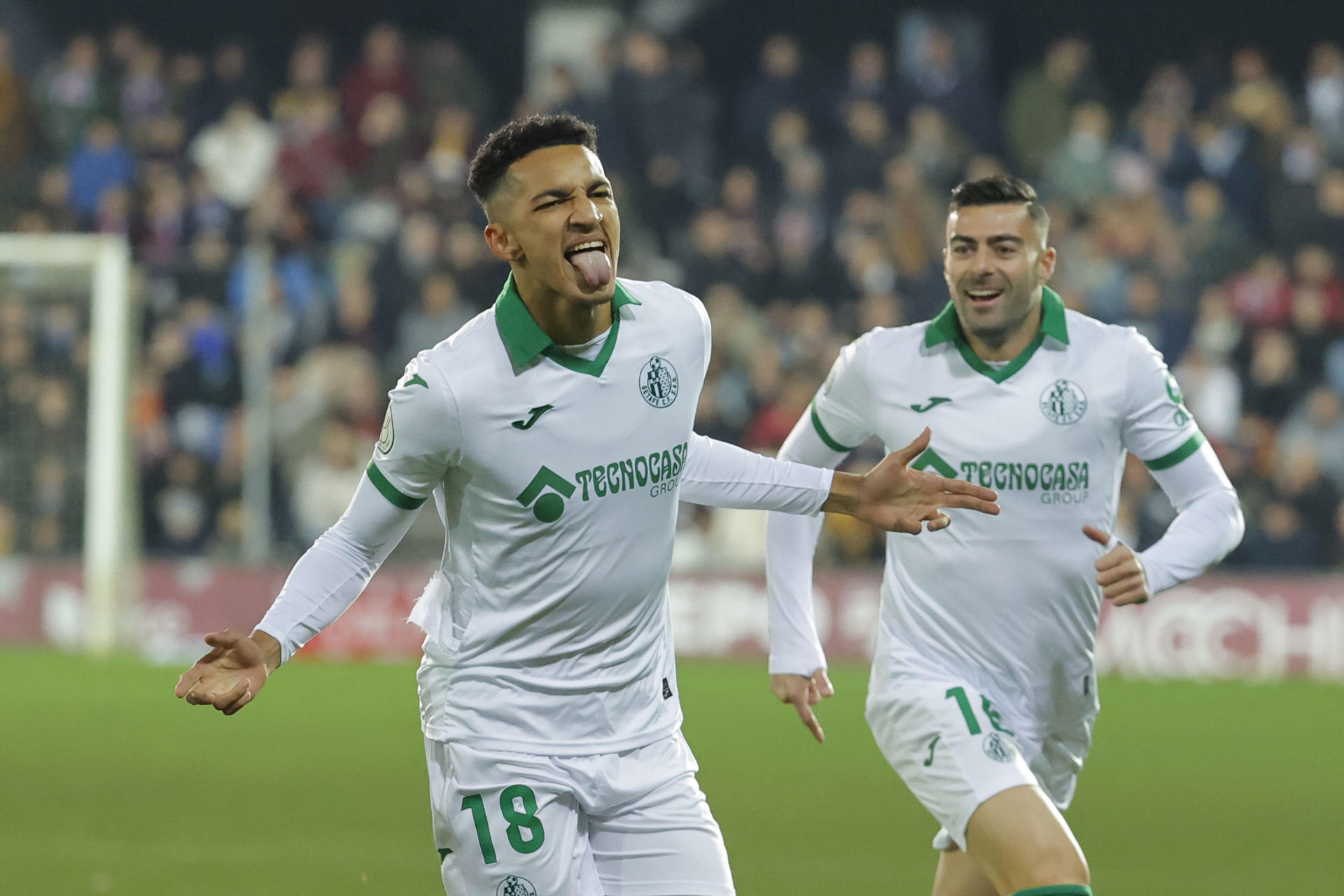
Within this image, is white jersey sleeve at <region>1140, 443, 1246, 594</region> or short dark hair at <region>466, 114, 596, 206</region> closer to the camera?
short dark hair at <region>466, 114, 596, 206</region>

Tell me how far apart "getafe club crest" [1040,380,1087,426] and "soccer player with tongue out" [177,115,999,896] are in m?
1.03

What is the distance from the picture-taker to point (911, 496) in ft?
14.8

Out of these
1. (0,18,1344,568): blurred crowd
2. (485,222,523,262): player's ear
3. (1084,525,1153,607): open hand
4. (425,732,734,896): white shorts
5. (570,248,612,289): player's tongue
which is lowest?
(425,732,734,896): white shorts

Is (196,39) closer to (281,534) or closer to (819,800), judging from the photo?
(281,534)

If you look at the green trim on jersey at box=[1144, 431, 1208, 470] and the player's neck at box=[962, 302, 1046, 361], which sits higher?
the player's neck at box=[962, 302, 1046, 361]

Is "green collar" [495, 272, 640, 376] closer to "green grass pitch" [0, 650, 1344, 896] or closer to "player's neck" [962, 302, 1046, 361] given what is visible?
"player's neck" [962, 302, 1046, 361]

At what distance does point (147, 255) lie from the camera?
16391 mm

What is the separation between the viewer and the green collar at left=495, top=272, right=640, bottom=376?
14.3 ft

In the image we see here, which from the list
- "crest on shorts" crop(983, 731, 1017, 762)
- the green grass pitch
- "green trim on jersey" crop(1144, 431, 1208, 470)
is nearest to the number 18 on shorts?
"crest on shorts" crop(983, 731, 1017, 762)

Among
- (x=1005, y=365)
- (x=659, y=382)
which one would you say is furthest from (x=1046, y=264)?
(x=659, y=382)

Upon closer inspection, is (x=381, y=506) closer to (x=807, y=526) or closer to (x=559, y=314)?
(x=559, y=314)

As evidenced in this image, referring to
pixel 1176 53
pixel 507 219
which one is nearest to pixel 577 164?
pixel 507 219

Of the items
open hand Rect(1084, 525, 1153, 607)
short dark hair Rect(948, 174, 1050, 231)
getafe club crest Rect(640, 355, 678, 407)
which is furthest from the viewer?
short dark hair Rect(948, 174, 1050, 231)

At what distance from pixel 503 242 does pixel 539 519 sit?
2.09 feet
